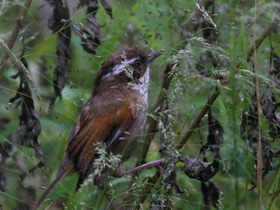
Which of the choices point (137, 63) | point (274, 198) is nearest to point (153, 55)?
point (137, 63)

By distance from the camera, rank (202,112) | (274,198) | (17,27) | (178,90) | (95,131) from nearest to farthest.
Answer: (178,90), (274,198), (202,112), (17,27), (95,131)

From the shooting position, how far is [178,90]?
3.94m

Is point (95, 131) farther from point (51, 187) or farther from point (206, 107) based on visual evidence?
point (206, 107)

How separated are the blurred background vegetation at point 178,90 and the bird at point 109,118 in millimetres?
79

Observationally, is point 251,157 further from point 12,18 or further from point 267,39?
point 12,18

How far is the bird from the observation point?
5.01 m

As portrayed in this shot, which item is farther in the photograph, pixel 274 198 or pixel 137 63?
pixel 137 63

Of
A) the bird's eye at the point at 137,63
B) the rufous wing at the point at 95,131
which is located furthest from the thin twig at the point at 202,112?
the bird's eye at the point at 137,63

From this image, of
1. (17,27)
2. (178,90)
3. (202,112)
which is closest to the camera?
(178,90)

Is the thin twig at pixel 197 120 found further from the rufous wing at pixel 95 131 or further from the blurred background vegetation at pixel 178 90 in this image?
the rufous wing at pixel 95 131

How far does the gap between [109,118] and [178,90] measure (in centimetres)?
139

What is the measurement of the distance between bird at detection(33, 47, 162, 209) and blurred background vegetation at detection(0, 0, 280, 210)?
0.08 metres

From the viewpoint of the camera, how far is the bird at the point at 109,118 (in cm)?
501

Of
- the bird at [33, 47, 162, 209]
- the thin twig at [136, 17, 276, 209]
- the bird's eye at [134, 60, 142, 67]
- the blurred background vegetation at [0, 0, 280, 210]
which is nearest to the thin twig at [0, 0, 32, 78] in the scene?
the blurred background vegetation at [0, 0, 280, 210]
